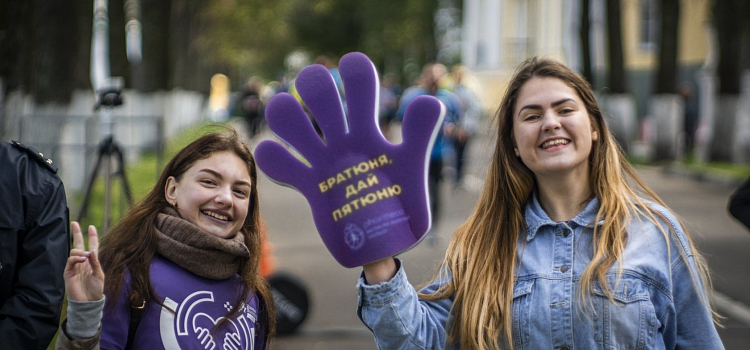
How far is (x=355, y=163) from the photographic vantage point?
2.53 metres

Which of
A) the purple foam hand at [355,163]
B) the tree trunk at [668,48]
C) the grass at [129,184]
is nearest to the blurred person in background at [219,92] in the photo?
the tree trunk at [668,48]

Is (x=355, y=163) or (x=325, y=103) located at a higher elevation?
(x=325, y=103)

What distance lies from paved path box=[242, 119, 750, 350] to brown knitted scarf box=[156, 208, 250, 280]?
2.28 feet

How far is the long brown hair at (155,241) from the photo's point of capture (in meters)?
2.69

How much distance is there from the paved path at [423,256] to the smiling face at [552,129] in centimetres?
39

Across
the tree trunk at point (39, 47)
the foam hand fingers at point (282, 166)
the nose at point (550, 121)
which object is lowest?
the foam hand fingers at point (282, 166)

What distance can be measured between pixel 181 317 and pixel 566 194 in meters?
1.18

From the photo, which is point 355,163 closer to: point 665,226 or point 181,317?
point 181,317

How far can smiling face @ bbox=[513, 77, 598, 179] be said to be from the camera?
2.78m

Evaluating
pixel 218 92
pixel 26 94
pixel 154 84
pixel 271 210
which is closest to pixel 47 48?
pixel 26 94

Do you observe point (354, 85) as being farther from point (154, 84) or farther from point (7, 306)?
point (154, 84)

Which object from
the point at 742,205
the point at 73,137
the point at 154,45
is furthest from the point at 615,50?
the point at 742,205

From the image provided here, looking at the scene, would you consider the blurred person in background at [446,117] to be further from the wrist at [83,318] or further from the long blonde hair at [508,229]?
the wrist at [83,318]

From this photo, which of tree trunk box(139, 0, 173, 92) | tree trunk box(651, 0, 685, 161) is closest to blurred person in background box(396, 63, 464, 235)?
tree trunk box(651, 0, 685, 161)
